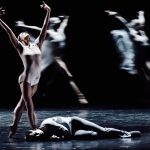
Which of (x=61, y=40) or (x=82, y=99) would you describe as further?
(x=82, y=99)

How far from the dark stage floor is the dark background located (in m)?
2.20

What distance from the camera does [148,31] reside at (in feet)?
37.5

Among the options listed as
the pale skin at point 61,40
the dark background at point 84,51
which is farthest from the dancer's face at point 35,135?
the dark background at point 84,51

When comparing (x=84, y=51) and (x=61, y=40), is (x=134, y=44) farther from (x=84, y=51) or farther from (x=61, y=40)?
(x=84, y=51)

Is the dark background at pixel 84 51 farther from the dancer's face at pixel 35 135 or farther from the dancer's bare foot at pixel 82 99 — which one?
the dancer's face at pixel 35 135

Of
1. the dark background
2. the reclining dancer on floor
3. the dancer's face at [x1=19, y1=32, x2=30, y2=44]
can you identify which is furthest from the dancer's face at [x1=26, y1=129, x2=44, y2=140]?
the dark background

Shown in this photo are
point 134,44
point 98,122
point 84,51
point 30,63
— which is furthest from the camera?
point 84,51

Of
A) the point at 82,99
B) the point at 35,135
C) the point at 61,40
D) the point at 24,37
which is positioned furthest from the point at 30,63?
the point at 82,99

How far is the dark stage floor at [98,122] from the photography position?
5.10 m

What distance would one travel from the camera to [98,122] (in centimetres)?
717

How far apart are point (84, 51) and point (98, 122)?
462 centimetres

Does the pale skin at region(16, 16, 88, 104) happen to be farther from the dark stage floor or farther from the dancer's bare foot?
the dark stage floor

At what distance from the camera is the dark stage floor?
5102 mm

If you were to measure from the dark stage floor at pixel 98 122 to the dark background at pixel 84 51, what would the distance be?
2.20 m
